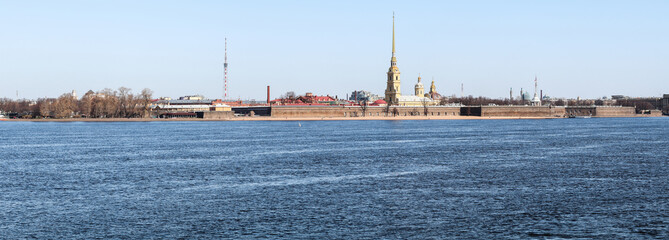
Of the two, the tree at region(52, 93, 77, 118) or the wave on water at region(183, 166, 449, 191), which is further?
the tree at region(52, 93, 77, 118)

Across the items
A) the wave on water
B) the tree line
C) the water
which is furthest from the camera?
the tree line

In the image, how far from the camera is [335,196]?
34.6m

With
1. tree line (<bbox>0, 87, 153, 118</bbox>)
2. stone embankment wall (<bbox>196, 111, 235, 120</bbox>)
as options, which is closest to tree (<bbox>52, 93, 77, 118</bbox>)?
tree line (<bbox>0, 87, 153, 118</bbox>)

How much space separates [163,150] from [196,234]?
42007 millimetres

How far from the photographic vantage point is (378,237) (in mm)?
25391

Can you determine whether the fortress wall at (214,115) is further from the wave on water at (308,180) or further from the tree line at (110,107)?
the wave on water at (308,180)

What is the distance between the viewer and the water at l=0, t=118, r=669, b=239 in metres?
26.8

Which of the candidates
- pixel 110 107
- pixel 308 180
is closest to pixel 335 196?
pixel 308 180

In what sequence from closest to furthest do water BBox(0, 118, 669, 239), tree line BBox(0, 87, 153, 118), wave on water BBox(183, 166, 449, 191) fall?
water BBox(0, 118, 669, 239) → wave on water BBox(183, 166, 449, 191) → tree line BBox(0, 87, 153, 118)

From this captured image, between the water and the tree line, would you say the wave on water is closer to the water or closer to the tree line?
the water

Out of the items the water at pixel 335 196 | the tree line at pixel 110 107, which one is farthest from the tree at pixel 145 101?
the water at pixel 335 196

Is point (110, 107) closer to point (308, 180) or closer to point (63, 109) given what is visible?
point (63, 109)

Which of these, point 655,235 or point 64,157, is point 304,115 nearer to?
point 64,157

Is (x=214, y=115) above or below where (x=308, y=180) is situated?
above
